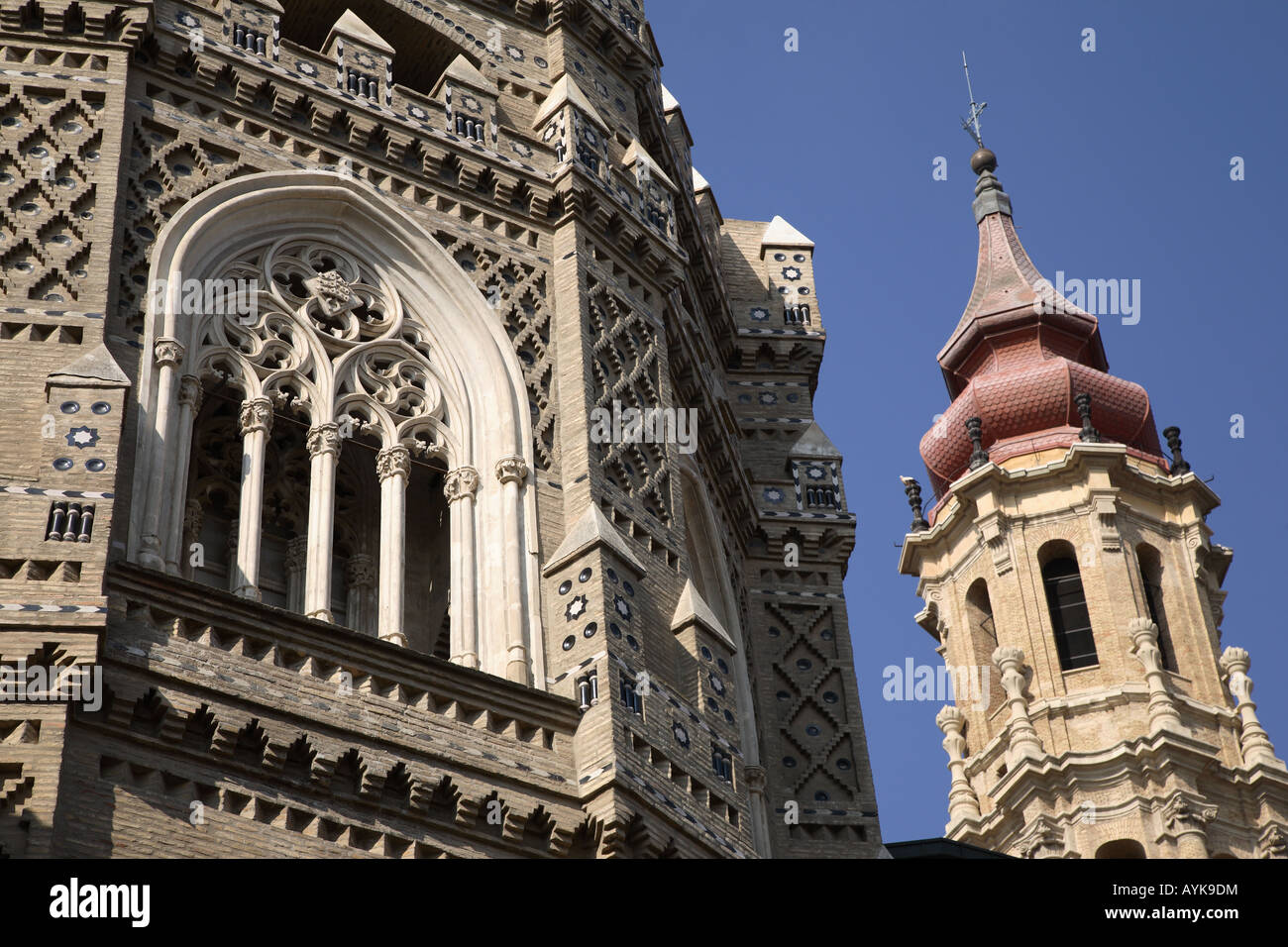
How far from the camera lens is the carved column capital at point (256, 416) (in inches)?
875

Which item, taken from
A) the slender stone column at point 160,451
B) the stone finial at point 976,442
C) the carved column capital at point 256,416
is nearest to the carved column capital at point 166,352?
the slender stone column at point 160,451

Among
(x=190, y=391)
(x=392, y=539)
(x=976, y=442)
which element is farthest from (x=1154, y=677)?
(x=190, y=391)

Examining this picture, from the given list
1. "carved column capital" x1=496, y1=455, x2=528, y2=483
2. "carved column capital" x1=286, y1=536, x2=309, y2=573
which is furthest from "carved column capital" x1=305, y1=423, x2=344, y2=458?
"carved column capital" x1=496, y1=455, x2=528, y2=483

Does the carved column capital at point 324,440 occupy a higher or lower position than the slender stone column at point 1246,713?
lower

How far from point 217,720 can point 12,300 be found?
4647 millimetres

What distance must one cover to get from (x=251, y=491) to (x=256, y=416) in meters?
0.86

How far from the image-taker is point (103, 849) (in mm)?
17922

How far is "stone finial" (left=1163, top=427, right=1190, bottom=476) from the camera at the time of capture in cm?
5916

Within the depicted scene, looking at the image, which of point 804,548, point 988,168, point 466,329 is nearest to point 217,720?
point 466,329

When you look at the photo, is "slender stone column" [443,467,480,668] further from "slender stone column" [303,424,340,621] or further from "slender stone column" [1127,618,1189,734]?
"slender stone column" [1127,618,1189,734]

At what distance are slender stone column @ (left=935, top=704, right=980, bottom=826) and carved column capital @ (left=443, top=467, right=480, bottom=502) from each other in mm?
32133

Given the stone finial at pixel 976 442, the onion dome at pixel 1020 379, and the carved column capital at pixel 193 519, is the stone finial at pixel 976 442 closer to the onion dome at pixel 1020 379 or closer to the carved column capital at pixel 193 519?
the onion dome at pixel 1020 379

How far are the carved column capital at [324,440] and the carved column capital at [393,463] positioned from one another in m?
0.48
